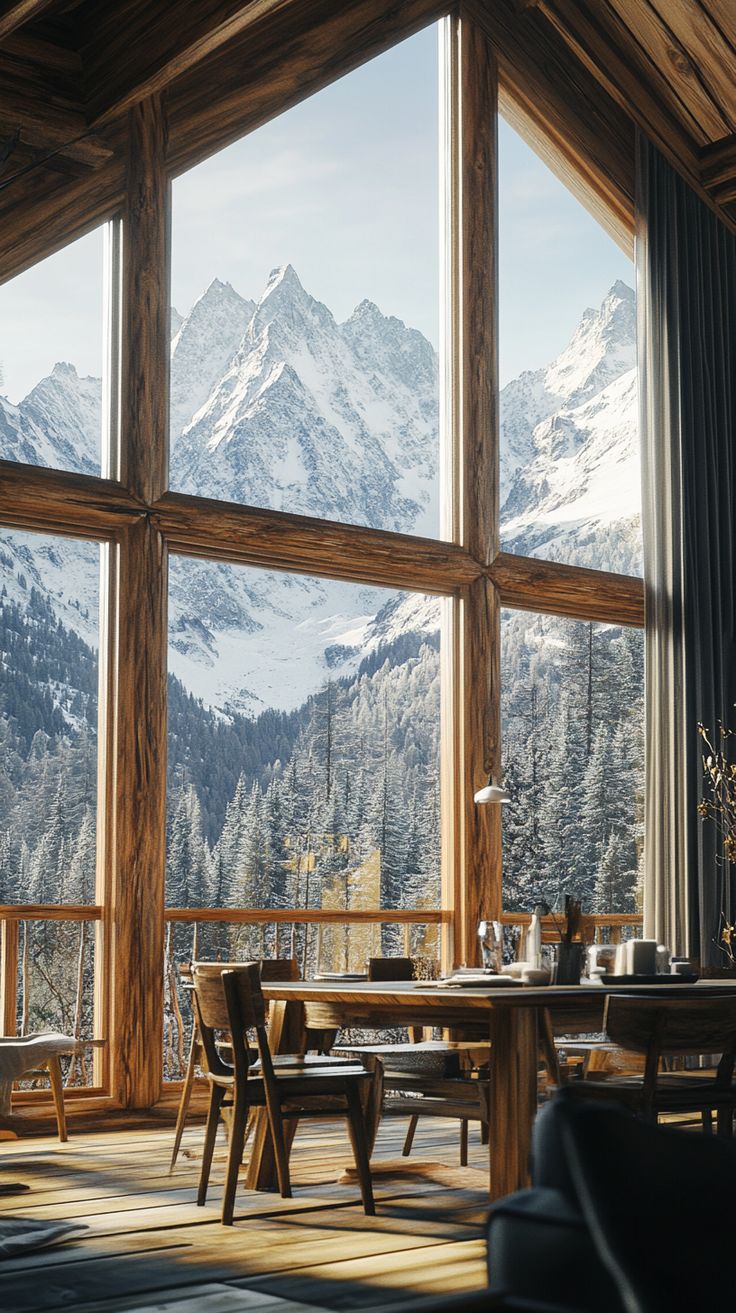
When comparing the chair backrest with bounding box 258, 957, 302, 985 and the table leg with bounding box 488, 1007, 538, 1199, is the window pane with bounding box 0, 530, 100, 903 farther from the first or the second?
the table leg with bounding box 488, 1007, 538, 1199

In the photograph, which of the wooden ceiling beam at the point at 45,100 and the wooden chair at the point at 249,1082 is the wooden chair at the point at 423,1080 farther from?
the wooden ceiling beam at the point at 45,100

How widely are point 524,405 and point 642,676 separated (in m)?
1.67

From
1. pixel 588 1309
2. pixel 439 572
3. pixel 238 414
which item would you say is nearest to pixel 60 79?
pixel 238 414

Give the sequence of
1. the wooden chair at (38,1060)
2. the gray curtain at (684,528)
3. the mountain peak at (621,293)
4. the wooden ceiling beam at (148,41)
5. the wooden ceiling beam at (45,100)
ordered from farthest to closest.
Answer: the mountain peak at (621,293) → the gray curtain at (684,528) → the wooden ceiling beam at (45,100) → the wooden ceiling beam at (148,41) → the wooden chair at (38,1060)

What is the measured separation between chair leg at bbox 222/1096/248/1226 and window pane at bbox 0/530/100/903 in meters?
2.33

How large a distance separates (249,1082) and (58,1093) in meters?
1.70

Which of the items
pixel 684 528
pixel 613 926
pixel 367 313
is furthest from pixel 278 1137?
pixel 684 528

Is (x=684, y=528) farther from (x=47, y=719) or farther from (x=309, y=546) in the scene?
(x=47, y=719)

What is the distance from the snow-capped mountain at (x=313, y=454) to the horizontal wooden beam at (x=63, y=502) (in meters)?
0.11

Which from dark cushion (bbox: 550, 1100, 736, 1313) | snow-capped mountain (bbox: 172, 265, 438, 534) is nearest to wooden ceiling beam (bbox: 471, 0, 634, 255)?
snow-capped mountain (bbox: 172, 265, 438, 534)

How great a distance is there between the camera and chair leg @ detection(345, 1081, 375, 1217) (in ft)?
13.7

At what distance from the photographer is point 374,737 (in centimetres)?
748

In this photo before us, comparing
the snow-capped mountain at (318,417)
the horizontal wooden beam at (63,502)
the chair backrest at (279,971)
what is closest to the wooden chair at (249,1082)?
the chair backrest at (279,971)

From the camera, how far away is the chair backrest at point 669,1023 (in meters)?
3.89
